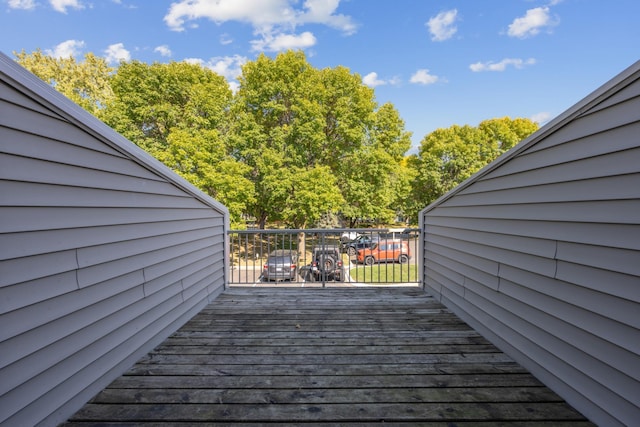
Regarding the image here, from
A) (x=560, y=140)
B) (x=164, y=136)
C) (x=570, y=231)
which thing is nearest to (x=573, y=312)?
(x=570, y=231)

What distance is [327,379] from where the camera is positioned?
6.06ft

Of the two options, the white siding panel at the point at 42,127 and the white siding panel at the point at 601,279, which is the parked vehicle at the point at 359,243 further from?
the white siding panel at the point at 42,127

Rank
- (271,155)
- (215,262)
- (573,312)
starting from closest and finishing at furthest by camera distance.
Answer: (573,312), (215,262), (271,155)

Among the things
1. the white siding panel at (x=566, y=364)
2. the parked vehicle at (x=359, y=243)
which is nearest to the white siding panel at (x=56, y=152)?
the white siding panel at (x=566, y=364)

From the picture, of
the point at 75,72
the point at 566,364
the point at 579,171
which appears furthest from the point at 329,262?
the point at 75,72

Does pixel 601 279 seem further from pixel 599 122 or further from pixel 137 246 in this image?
pixel 137 246

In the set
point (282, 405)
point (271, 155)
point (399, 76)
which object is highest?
point (399, 76)

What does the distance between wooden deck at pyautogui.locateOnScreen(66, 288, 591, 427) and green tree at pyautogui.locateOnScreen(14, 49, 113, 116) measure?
16565mm

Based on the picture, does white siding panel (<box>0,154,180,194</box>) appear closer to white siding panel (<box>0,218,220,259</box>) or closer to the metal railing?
white siding panel (<box>0,218,220,259</box>)

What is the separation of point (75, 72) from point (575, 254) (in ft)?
69.8

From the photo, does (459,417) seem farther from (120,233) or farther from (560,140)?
Answer: (120,233)

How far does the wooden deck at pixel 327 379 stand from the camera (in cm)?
153

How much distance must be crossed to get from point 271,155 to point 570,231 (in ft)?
30.5

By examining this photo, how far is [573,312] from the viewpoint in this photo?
163 centimetres
